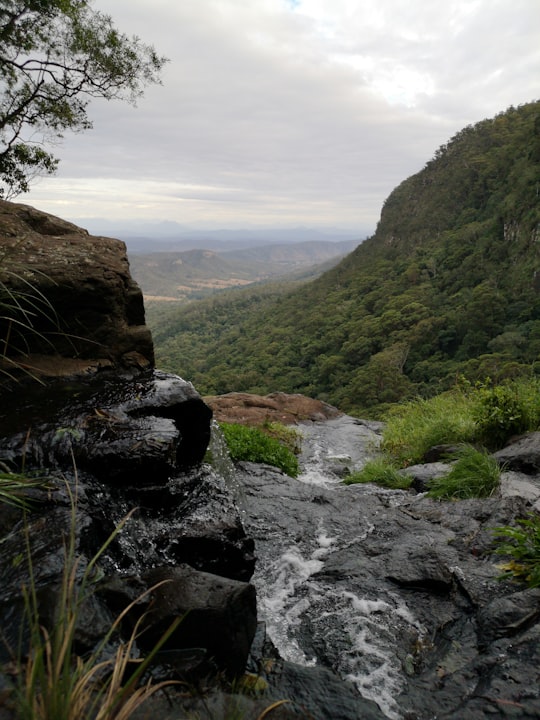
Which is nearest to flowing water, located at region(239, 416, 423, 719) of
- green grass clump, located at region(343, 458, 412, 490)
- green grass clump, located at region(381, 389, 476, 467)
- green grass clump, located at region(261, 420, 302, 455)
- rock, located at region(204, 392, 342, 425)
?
green grass clump, located at region(343, 458, 412, 490)

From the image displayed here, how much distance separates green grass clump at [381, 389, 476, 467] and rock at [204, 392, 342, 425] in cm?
413

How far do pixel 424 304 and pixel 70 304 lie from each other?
61.4 metres

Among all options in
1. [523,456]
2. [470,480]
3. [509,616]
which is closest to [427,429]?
[523,456]

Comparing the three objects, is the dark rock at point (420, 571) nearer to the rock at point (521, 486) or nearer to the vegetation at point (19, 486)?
the rock at point (521, 486)

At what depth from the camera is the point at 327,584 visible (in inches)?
169

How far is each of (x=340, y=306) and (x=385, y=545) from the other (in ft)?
233

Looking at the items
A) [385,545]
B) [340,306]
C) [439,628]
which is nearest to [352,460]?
[385,545]

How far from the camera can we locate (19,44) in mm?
10062

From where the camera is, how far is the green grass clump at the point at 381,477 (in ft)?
25.0

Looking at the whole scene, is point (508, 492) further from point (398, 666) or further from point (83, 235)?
point (83, 235)

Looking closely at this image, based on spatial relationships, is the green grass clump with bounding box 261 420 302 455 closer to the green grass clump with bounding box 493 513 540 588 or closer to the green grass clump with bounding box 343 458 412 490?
the green grass clump with bounding box 343 458 412 490

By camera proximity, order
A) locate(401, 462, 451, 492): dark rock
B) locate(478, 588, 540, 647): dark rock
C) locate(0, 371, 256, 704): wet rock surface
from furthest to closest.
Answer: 1. locate(401, 462, 451, 492): dark rock
2. locate(478, 588, 540, 647): dark rock
3. locate(0, 371, 256, 704): wet rock surface

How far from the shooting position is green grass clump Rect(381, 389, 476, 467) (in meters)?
8.73

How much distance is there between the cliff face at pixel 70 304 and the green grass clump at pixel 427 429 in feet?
20.5
